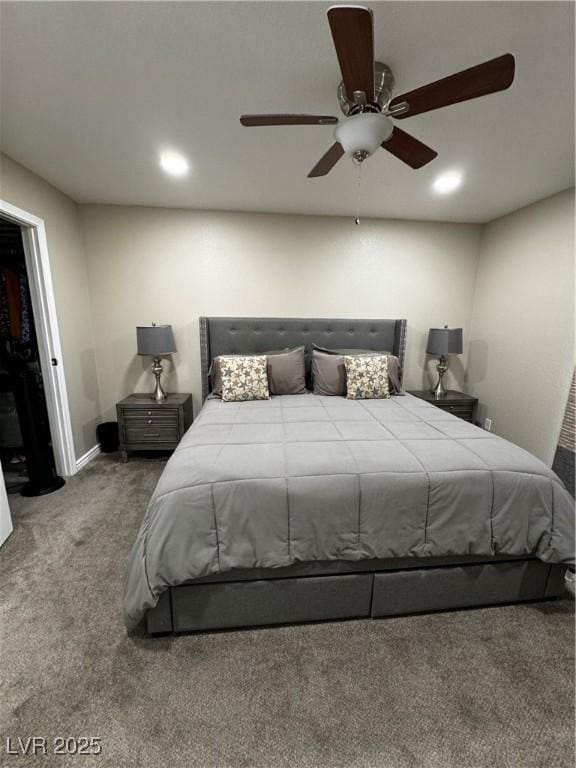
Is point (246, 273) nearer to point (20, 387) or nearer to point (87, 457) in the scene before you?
point (20, 387)

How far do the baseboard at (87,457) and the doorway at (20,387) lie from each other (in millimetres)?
188

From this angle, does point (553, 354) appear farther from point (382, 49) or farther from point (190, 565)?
point (190, 565)

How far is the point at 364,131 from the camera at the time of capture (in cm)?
133

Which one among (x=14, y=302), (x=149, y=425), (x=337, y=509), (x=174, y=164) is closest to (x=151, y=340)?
(x=149, y=425)

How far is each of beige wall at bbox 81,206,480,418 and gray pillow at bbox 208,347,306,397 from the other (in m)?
0.72

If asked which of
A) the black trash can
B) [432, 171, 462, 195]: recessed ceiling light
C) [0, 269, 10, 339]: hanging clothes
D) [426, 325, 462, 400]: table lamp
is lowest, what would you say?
the black trash can

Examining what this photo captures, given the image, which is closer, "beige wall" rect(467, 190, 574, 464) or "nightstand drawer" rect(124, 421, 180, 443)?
"beige wall" rect(467, 190, 574, 464)

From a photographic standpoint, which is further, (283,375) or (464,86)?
(283,375)

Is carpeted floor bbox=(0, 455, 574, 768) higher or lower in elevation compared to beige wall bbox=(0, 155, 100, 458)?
lower

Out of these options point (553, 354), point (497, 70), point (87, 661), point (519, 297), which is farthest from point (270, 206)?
point (87, 661)

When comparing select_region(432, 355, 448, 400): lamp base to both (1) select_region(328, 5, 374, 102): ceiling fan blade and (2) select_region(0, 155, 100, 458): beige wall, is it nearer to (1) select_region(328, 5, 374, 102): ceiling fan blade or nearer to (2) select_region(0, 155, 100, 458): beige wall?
(1) select_region(328, 5, 374, 102): ceiling fan blade

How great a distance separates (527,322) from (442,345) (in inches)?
29.7

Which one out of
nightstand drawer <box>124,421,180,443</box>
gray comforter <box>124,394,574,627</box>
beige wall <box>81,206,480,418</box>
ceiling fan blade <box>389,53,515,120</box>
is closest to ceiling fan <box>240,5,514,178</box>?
ceiling fan blade <box>389,53,515,120</box>

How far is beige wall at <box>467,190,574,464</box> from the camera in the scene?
8.90 ft
